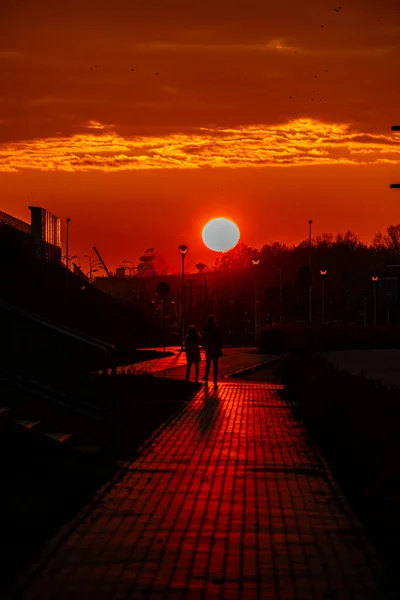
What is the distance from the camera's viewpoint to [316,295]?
655 feet

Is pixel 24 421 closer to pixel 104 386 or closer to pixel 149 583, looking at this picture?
pixel 104 386

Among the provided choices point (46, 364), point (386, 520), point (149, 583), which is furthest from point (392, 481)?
point (46, 364)

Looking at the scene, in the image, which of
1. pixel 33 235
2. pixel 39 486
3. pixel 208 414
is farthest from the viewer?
pixel 33 235

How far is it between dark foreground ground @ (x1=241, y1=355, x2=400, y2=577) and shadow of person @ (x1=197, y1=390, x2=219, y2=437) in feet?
4.88

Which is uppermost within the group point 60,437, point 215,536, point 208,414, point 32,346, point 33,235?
point 33,235

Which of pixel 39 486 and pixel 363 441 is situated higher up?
pixel 363 441

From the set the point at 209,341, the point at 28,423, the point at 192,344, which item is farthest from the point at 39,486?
the point at 192,344

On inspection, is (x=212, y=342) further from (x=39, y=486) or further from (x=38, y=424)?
(x=39, y=486)

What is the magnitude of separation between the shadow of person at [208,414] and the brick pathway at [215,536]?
221 cm

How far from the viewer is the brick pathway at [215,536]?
252 inches

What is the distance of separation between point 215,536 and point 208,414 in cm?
1029

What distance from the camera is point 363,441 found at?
Result: 11.8 m

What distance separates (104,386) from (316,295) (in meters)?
189

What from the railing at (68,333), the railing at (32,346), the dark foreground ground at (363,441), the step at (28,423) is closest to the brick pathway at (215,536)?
the dark foreground ground at (363,441)
